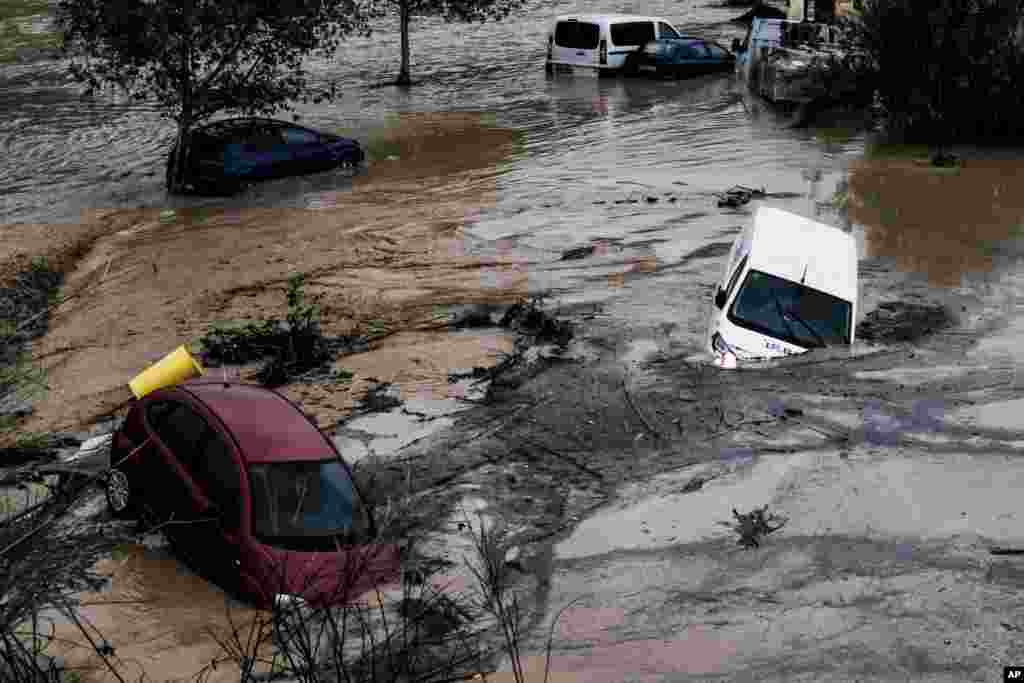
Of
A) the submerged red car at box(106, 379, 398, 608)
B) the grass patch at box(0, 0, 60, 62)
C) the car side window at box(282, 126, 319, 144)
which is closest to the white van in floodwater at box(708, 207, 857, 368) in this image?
the submerged red car at box(106, 379, 398, 608)

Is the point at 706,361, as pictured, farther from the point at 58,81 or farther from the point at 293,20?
the point at 58,81

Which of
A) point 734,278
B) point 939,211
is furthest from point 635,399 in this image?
point 939,211

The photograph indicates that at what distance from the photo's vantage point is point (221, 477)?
10.7m

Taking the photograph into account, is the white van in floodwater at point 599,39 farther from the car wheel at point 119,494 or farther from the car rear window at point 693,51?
the car wheel at point 119,494

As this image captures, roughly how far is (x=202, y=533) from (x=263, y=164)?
15302mm

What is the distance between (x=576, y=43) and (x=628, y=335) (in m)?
20.7

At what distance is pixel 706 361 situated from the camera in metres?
14.9

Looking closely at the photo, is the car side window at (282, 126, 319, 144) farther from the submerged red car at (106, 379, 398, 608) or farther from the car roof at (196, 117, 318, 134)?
the submerged red car at (106, 379, 398, 608)

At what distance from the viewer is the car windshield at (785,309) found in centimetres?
1464

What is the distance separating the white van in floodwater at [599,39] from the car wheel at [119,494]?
2532 cm

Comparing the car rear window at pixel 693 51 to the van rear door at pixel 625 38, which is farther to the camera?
the van rear door at pixel 625 38

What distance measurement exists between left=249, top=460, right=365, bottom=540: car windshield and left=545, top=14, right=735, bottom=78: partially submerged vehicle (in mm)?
25437

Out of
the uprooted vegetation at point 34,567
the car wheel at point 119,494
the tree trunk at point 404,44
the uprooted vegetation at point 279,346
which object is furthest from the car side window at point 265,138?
the uprooted vegetation at point 34,567

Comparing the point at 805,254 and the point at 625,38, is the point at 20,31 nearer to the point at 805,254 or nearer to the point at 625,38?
the point at 625,38
